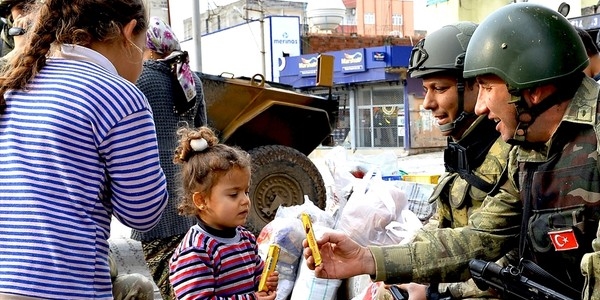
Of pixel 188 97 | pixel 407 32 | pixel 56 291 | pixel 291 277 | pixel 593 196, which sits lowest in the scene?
pixel 291 277

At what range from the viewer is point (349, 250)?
7.73 ft

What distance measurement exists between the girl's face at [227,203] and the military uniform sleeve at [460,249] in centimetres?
56

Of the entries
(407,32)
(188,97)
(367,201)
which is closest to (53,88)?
(188,97)

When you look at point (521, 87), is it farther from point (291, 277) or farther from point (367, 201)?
point (291, 277)

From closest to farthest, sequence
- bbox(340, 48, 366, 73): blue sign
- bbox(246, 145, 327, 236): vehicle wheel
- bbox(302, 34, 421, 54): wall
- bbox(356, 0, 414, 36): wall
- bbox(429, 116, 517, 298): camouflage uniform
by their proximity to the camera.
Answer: bbox(429, 116, 517, 298): camouflage uniform
bbox(246, 145, 327, 236): vehicle wheel
bbox(340, 48, 366, 73): blue sign
bbox(302, 34, 421, 54): wall
bbox(356, 0, 414, 36): wall

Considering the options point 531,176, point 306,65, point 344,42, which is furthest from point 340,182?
point 344,42

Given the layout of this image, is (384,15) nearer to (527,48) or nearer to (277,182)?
(277,182)

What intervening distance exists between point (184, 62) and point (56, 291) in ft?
7.50

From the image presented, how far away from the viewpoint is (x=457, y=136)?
287cm

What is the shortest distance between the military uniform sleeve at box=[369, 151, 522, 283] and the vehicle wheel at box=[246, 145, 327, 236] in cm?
413

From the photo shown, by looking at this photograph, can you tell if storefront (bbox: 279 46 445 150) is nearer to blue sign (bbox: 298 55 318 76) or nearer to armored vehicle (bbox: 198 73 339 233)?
blue sign (bbox: 298 55 318 76)

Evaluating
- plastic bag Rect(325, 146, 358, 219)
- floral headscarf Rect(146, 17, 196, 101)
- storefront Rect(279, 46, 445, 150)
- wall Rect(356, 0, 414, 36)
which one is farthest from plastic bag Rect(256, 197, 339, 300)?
wall Rect(356, 0, 414, 36)

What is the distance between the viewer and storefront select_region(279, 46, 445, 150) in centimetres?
2255

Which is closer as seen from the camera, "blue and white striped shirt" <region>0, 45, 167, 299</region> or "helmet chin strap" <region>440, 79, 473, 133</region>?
"blue and white striped shirt" <region>0, 45, 167, 299</region>
